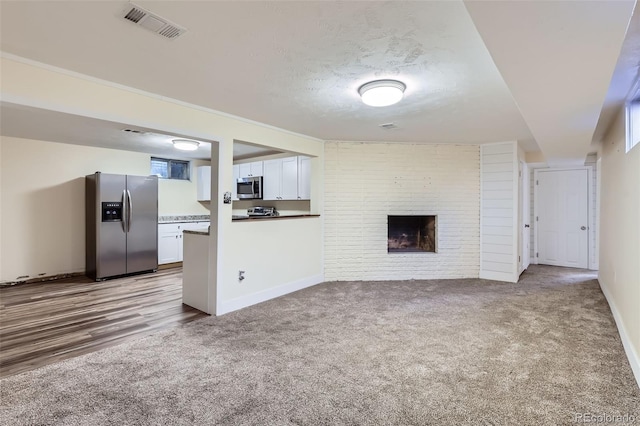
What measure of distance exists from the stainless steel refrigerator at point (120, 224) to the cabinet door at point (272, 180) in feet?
6.62

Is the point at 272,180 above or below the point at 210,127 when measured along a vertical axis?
below

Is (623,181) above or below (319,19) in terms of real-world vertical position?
below

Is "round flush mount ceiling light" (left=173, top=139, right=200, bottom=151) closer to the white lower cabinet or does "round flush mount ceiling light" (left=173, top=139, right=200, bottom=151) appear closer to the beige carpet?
the white lower cabinet

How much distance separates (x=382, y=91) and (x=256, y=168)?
3.87 meters

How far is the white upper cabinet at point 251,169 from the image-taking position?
6029mm

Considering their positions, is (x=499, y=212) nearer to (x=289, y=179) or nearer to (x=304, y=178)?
(x=304, y=178)

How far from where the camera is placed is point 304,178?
5309 millimetres

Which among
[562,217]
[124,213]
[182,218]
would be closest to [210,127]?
[124,213]

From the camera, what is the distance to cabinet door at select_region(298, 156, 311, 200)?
17.1 ft

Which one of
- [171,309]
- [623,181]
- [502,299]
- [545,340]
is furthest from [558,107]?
[171,309]

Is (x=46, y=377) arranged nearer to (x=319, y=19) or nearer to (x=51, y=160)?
(x=319, y=19)

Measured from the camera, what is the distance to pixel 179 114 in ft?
10.6

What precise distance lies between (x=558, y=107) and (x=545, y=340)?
6.80 feet

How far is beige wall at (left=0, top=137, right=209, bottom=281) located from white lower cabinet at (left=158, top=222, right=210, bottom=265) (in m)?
1.26
